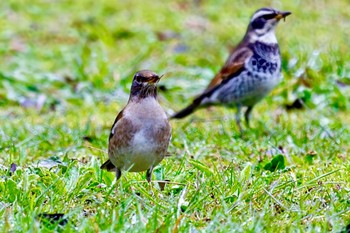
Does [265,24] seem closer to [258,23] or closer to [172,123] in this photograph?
[258,23]

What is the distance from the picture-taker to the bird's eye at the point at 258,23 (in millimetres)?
8578

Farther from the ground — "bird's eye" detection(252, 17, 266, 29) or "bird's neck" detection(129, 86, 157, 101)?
"bird's neck" detection(129, 86, 157, 101)

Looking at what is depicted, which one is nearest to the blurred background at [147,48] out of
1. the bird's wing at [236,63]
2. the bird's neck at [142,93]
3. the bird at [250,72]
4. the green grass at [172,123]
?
the green grass at [172,123]

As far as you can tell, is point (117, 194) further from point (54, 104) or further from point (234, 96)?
point (54, 104)

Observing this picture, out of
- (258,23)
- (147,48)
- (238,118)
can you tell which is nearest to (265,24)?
(258,23)

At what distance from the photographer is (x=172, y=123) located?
8.55 m

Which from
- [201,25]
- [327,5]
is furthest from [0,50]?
[327,5]

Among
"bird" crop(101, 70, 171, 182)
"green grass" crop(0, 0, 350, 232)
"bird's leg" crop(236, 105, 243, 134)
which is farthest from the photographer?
"bird's leg" crop(236, 105, 243, 134)

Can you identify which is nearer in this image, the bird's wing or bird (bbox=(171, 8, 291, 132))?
bird (bbox=(171, 8, 291, 132))

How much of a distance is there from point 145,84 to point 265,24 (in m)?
3.42

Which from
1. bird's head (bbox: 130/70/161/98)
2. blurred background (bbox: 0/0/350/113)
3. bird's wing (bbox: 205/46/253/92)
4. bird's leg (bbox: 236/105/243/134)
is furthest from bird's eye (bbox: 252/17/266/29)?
bird's head (bbox: 130/70/161/98)

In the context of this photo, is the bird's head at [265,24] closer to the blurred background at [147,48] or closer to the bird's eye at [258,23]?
the bird's eye at [258,23]

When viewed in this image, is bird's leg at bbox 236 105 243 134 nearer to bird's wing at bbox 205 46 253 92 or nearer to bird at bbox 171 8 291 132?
bird at bbox 171 8 291 132

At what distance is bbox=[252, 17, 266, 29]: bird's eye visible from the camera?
8578 millimetres
